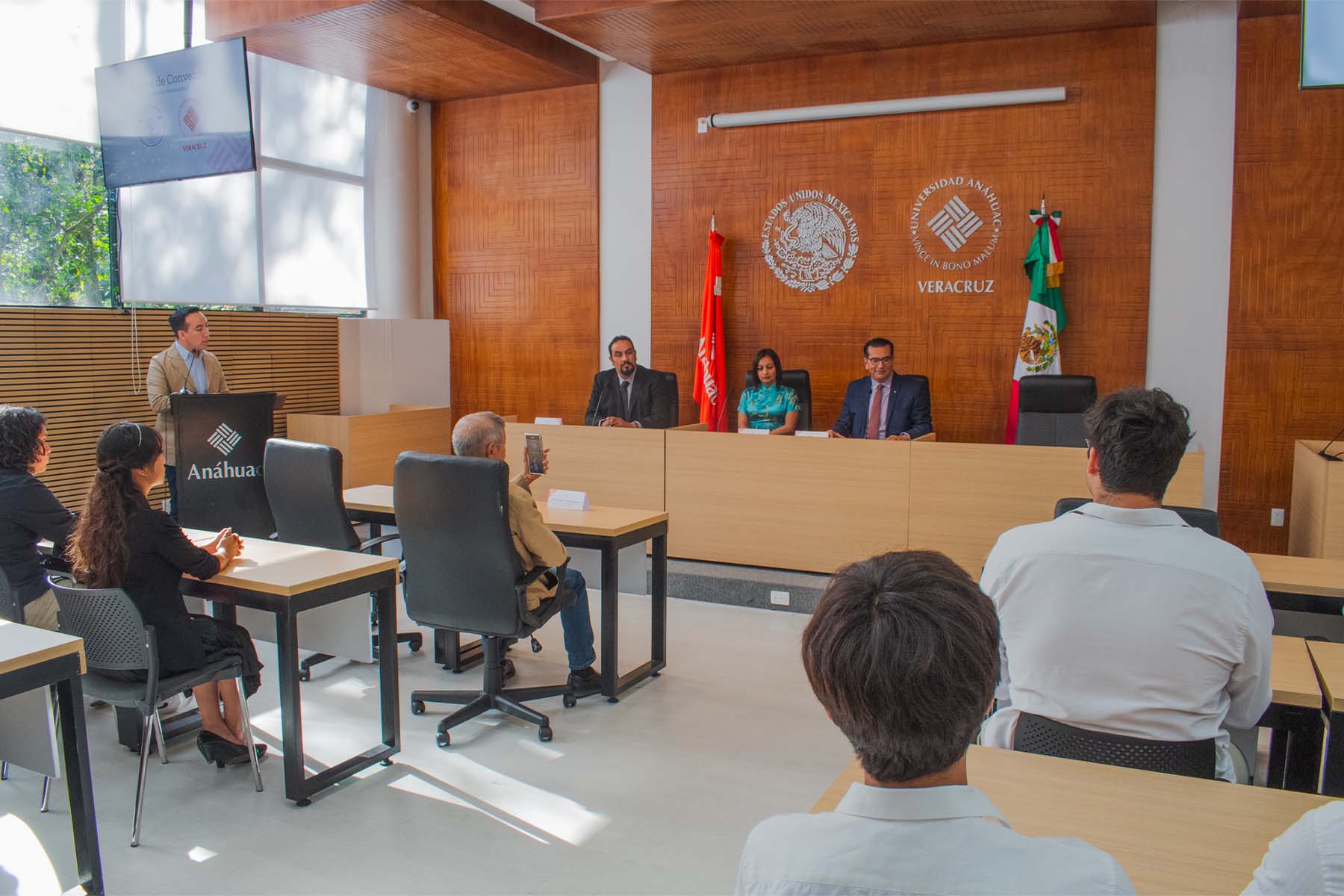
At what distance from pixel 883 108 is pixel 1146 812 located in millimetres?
6213

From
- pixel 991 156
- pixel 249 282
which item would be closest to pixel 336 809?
pixel 249 282

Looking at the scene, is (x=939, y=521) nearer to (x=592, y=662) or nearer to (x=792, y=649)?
(x=792, y=649)

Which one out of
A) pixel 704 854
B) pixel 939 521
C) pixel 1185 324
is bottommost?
pixel 704 854

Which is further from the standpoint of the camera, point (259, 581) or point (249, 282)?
point (249, 282)

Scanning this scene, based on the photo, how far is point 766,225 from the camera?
293 inches

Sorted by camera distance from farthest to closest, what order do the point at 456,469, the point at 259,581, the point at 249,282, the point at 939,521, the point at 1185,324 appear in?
the point at 249,282 → the point at 1185,324 → the point at 939,521 → the point at 456,469 → the point at 259,581

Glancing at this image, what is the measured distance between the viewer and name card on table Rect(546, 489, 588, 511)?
14.4ft

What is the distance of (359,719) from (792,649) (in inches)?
82.5

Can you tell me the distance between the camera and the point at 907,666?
1.03 m

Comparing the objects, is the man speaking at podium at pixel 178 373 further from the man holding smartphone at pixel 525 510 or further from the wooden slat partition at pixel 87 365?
the man holding smartphone at pixel 525 510

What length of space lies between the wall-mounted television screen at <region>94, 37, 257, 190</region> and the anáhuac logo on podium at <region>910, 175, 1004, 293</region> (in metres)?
4.48

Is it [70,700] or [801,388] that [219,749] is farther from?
[801,388]

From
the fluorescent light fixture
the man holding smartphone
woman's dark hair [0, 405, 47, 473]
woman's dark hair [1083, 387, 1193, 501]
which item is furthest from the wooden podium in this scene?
woman's dark hair [0, 405, 47, 473]

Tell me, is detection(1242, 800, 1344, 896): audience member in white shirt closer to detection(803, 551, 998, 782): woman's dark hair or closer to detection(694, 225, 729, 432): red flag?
detection(803, 551, 998, 782): woman's dark hair
